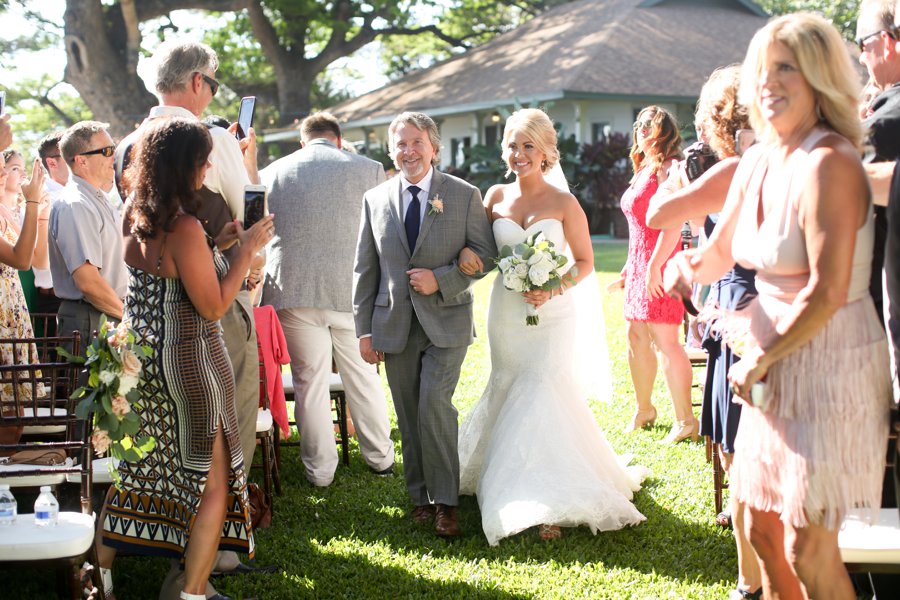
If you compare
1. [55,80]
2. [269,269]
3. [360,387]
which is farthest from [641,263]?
[55,80]

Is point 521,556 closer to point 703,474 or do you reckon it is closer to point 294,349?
point 703,474

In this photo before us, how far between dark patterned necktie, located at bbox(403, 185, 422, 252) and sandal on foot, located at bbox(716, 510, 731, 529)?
89.2 inches

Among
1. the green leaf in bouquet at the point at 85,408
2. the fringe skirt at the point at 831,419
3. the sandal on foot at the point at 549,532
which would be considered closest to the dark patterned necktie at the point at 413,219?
the sandal on foot at the point at 549,532

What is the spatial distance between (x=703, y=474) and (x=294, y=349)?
9.32ft

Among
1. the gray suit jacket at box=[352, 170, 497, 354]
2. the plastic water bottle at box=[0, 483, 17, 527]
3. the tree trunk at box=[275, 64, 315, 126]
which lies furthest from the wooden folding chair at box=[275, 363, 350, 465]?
the tree trunk at box=[275, 64, 315, 126]

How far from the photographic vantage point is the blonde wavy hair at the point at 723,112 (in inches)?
161

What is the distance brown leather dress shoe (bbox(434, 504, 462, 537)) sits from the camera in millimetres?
5289

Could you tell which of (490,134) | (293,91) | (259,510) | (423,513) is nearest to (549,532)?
(423,513)

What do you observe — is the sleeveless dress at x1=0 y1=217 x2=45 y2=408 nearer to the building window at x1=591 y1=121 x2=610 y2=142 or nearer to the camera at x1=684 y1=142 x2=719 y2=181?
the camera at x1=684 y1=142 x2=719 y2=181

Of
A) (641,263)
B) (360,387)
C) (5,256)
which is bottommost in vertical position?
(360,387)

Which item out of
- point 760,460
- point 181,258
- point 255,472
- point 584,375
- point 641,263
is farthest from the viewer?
point 641,263

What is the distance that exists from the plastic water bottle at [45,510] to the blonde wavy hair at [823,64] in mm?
3027

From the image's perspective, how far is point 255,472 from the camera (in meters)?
6.63

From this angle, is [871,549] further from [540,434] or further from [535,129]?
[535,129]
